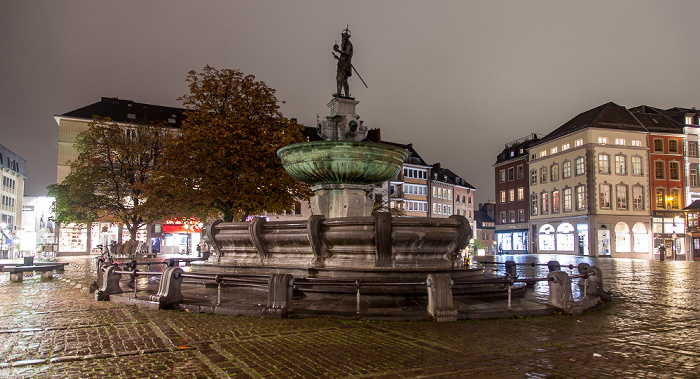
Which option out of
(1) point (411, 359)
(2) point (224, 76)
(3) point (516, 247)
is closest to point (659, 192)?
(3) point (516, 247)

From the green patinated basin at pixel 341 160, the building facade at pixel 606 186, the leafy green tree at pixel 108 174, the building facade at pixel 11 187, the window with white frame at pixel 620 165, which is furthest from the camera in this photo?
the building facade at pixel 11 187

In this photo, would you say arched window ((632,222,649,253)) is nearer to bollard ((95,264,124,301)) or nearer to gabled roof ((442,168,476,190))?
gabled roof ((442,168,476,190))

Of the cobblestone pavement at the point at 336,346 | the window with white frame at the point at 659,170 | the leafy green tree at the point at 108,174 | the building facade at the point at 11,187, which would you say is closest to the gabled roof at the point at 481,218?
the window with white frame at the point at 659,170

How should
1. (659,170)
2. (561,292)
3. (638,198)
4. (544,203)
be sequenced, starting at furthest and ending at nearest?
(544,203)
(659,170)
(638,198)
(561,292)

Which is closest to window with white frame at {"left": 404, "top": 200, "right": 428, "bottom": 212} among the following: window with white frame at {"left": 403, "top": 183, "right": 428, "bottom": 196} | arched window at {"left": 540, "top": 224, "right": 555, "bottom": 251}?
window with white frame at {"left": 403, "top": 183, "right": 428, "bottom": 196}

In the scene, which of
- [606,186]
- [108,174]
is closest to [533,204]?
[606,186]

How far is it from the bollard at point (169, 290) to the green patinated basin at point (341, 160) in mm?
5022

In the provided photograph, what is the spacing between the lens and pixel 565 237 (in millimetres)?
56969

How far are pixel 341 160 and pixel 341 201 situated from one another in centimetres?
131

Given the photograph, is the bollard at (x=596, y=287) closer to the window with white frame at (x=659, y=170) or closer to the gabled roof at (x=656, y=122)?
the window with white frame at (x=659, y=170)

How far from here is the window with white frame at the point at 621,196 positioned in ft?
176

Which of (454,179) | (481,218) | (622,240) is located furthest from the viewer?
(481,218)

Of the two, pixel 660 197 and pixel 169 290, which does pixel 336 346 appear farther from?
pixel 660 197

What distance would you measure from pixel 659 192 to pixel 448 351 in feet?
187
